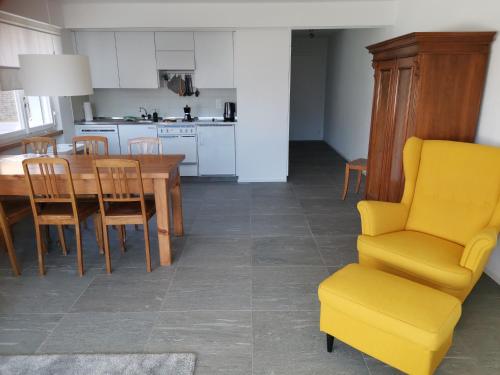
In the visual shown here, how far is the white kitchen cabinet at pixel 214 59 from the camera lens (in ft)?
17.3

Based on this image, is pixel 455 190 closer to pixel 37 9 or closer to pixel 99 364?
pixel 99 364

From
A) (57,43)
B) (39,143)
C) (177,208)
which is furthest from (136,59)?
(177,208)

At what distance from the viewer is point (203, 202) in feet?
15.3

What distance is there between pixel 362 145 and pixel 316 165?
0.97m

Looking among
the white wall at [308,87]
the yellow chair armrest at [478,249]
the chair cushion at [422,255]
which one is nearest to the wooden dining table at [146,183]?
the chair cushion at [422,255]

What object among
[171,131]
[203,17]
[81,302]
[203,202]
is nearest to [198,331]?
[81,302]

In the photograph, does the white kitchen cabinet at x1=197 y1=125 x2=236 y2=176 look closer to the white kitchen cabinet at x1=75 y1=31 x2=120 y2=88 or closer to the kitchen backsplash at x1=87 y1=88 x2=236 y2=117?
the kitchen backsplash at x1=87 y1=88 x2=236 y2=117

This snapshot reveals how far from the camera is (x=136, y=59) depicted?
5.36 metres

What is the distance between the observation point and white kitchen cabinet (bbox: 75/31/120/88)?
17.3ft

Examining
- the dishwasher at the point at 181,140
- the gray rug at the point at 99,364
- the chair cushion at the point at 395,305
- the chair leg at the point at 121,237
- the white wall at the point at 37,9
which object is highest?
the white wall at the point at 37,9

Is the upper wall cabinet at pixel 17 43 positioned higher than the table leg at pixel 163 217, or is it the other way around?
the upper wall cabinet at pixel 17 43

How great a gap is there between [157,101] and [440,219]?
4691mm

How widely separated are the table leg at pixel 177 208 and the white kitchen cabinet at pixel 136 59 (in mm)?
2557

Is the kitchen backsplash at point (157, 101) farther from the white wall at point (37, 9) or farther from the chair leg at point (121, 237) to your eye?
the chair leg at point (121, 237)
